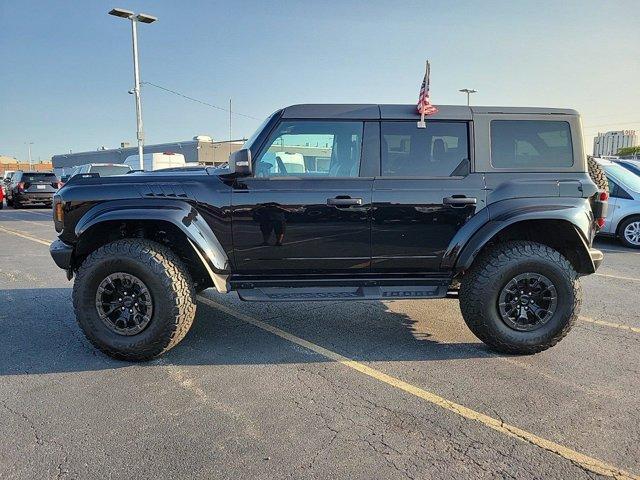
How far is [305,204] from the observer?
3.88 metres

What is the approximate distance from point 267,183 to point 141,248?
1141 mm

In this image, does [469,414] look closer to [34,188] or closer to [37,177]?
[34,188]

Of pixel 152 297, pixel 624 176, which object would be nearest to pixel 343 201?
pixel 152 297

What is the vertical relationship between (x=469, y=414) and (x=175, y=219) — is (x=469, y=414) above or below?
below

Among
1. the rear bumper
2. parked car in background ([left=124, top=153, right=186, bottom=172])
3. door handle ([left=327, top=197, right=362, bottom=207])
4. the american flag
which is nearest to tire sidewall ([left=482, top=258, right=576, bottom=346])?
door handle ([left=327, top=197, right=362, bottom=207])

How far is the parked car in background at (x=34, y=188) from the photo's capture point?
1877 centimetres

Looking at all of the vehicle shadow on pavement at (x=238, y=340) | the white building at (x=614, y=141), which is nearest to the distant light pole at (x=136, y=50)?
the vehicle shadow on pavement at (x=238, y=340)

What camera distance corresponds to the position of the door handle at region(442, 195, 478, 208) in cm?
390

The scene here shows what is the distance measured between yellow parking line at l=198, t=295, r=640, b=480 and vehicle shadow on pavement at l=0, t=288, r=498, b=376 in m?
0.10

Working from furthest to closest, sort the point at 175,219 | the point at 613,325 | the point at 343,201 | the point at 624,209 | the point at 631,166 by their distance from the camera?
the point at 631,166 < the point at 624,209 < the point at 613,325 < the point at 343,201 < the point at 175,219

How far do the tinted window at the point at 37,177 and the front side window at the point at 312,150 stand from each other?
18.6 metres

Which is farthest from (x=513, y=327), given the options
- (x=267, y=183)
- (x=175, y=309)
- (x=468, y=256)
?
(x=175, y=309)

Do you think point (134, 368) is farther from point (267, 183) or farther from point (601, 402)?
point (601, 402)

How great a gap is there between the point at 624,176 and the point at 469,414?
361 inches
